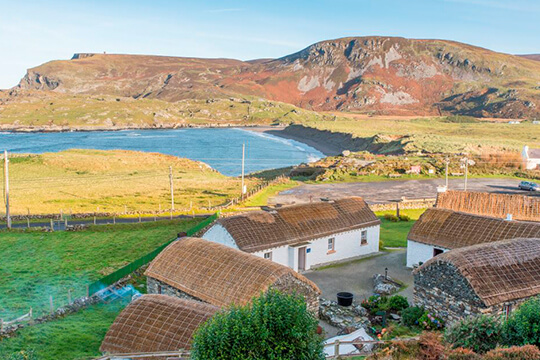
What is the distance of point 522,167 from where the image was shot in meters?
90.2

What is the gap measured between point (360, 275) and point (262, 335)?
827 inches

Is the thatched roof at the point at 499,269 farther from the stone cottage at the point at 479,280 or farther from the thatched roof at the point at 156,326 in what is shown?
the thatched roof at the point at 156,326

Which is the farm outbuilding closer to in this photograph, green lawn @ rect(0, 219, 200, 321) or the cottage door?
the cottage door

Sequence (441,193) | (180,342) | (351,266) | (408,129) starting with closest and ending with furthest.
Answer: (180,342) < (351,266) < (441,193) < (408,129)

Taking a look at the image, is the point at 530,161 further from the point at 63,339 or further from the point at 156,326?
the point at 63,339

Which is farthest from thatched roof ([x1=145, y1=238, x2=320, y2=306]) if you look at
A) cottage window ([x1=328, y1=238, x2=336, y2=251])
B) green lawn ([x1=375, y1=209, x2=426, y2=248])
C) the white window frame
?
green lawn ([x1=375, y1=209, x2=426, y2=248])

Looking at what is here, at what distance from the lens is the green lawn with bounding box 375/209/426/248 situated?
137 ft

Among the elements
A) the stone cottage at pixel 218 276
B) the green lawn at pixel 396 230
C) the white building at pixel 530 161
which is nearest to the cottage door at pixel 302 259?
the stone cottage at pixel 218 276

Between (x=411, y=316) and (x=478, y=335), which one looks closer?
(x=478, y=335)

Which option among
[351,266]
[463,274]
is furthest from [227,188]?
[463,274]

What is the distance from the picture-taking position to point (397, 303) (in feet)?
84.5

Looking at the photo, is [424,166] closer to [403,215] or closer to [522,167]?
[522,167]

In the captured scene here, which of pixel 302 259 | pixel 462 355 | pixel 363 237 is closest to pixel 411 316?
pixel 462 355

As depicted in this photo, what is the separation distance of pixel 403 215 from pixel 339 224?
17.8 meters
